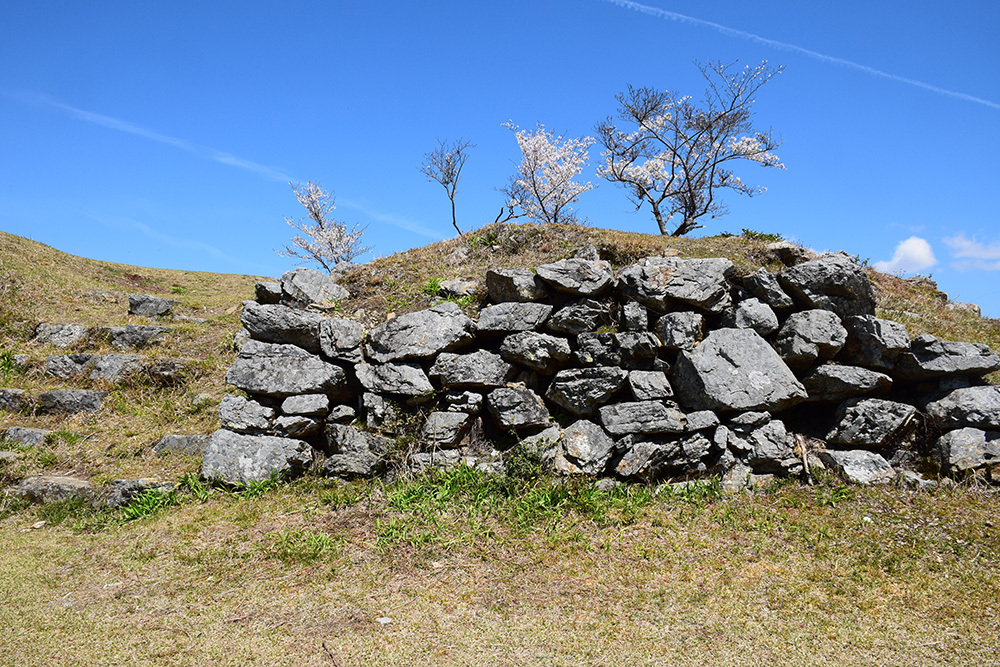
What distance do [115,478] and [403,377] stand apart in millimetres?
3818

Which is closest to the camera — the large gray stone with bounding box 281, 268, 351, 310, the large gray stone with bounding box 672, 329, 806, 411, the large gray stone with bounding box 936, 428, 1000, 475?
the large gray stone with bounding box 936, 428, 1000, 475

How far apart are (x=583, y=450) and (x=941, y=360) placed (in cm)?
467

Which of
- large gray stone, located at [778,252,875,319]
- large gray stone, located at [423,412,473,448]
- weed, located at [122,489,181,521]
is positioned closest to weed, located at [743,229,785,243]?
large gray stone, located at [778,252,875,319]

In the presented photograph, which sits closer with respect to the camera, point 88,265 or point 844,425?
point 844,425

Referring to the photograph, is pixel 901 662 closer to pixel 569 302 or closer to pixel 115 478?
pixel 569 302

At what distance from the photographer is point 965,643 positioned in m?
4.79

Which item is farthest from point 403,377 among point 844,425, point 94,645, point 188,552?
point 844,425

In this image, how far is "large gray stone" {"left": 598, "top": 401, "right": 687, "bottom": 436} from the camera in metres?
7.36

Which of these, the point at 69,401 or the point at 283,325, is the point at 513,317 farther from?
the point at 69,401

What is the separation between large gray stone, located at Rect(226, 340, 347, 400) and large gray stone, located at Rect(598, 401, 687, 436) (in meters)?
3.51

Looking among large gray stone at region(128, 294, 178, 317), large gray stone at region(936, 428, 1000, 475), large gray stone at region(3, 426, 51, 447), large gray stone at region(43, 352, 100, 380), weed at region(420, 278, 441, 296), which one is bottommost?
large gray stone at region(3, 426, 51, 447)

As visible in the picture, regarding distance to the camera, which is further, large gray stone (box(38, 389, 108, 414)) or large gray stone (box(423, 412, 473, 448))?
large gray stone (box(38, 389, 108, 414))

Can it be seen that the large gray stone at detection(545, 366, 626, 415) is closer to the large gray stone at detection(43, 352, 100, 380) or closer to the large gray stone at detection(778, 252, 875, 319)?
the large gray stone at detection(778, 252, 875, 319)

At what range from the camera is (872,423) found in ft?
24.2
